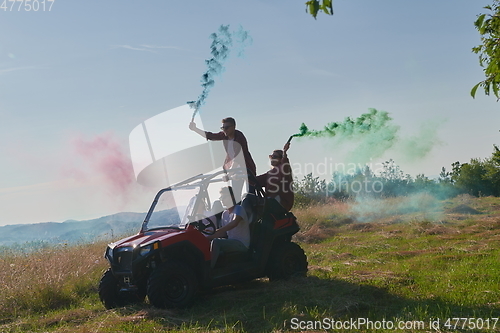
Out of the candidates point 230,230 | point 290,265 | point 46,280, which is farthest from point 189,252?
point 46,280

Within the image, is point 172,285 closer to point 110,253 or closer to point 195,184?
point 110,253

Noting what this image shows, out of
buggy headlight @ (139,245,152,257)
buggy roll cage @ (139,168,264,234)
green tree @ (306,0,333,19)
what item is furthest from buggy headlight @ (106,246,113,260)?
green tree @ (306,0,333,19)

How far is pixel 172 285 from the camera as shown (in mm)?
7152

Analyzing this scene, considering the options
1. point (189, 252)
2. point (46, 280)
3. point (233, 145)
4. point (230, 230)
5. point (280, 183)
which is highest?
point (233, 145)

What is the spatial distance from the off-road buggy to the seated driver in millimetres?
96

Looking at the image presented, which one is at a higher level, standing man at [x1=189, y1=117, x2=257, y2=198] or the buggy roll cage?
standing man at [x1=189, y1=117, x2=257, y2=198]

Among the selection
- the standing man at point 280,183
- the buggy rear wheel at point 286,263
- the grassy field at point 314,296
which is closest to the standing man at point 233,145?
the standing man at point 280,183

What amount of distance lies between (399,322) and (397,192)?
29.1 meters

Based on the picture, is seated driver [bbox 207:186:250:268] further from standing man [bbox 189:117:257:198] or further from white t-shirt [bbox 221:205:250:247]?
standing man [bbox 189:117:257:198]

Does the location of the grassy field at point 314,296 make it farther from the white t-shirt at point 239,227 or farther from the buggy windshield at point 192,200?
the buggy windshield at point 192,200

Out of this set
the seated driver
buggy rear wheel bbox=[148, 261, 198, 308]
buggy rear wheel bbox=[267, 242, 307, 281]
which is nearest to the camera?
buggy rear wheel bbox=[148, 261, 198, 308]

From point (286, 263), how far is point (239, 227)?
3.93 feet

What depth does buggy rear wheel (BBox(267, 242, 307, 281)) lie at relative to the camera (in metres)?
8.51

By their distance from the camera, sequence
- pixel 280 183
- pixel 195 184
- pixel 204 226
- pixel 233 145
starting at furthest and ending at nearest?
1. pixel 233 145
2. pixel 280 183
3. pixel 195 184
4. pixel 204 226
